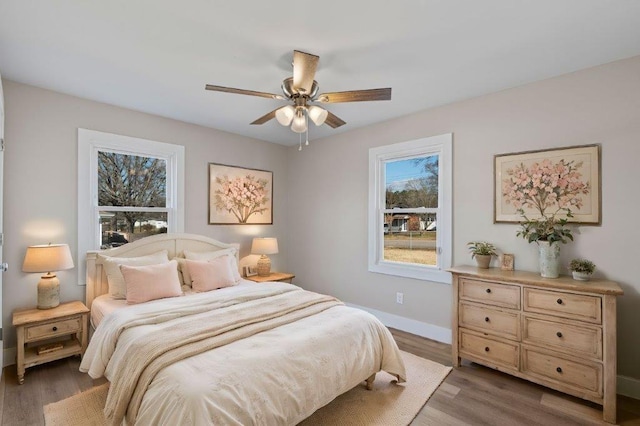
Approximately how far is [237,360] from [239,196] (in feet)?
9.84

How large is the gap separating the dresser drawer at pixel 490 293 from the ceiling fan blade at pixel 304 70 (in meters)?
2.19

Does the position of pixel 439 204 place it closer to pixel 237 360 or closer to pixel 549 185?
pixel 549 185

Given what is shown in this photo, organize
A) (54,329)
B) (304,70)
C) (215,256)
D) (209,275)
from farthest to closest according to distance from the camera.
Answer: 1. (215,256)
2. (209,275)
3. (54,329)
4. (304,70)

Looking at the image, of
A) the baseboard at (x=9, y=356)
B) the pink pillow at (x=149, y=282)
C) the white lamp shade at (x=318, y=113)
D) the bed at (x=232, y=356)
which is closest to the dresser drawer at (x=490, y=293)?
the bed at (x=232, y=356)

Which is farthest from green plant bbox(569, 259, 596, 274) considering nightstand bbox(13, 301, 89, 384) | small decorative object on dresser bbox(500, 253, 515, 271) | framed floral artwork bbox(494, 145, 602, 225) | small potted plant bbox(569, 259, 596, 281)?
nightstand bbox(13, 301, 89, 384)

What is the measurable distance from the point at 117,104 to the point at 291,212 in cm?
270

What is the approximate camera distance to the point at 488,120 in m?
3.07

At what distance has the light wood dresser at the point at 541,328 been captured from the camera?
2133 mm

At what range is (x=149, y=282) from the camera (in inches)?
110

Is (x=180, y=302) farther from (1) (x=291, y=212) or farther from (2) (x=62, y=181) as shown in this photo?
(1) (x=291, y=212)

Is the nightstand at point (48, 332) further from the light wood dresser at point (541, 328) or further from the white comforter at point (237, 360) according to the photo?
the light wood dresser at point (541, 328)

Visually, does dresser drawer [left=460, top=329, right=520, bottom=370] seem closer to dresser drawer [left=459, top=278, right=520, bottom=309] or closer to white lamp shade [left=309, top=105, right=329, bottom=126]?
dresser drawer [left=459, top=278, right=520, bottom=309]

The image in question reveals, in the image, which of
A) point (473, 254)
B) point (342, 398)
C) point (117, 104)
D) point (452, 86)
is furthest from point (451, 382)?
point (117, 104)

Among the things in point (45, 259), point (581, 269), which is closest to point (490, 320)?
point (581, 269)
